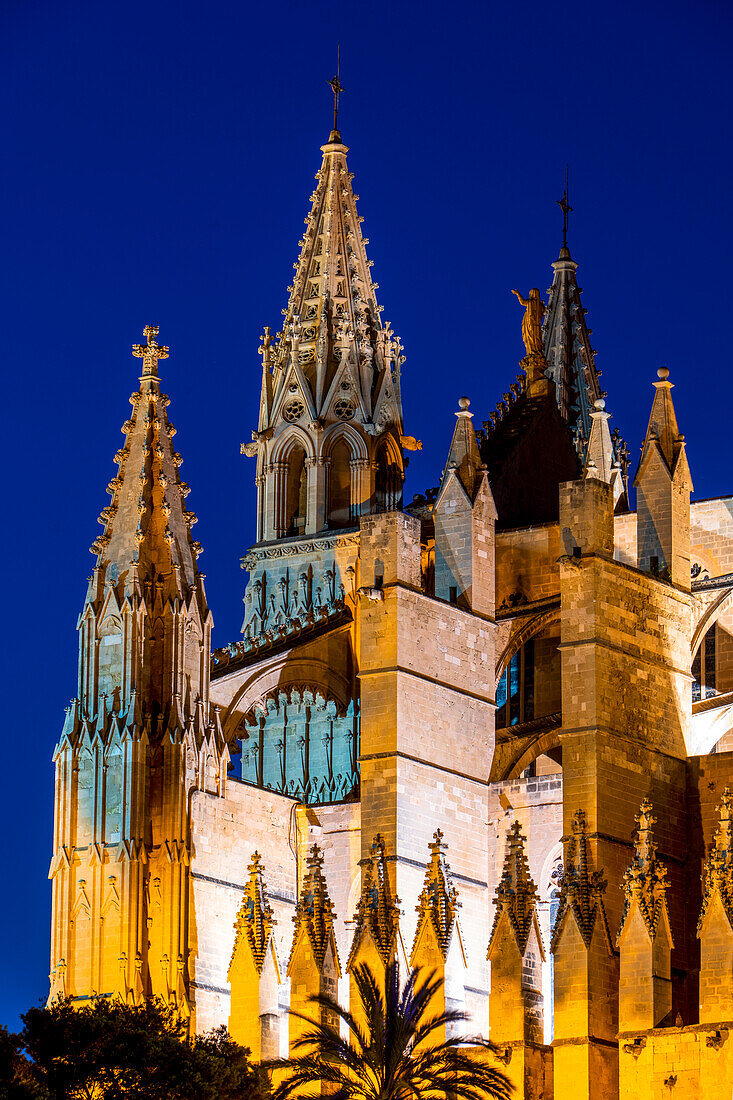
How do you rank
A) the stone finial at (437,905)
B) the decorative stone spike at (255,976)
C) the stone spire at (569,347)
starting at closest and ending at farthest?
the stone finial at (437,905) → the decorative stone spike at (255,976) → the stone spire at (569,347)

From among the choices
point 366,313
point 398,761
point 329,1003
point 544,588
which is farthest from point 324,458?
point 329,1003

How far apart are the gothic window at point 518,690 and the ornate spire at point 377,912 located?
874 cm

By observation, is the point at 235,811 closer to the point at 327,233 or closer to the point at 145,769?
the point at 145,769

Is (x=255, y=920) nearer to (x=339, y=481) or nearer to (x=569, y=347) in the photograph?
(x=339, y=481)

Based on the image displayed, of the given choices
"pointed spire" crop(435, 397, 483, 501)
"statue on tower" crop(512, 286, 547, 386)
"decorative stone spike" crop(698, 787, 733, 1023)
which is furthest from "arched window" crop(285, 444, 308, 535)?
"decorative stone spike" crop(698, 787, 733, 1023)

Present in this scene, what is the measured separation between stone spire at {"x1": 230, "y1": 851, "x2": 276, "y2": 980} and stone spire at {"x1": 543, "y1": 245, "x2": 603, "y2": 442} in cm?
2555

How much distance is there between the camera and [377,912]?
4969 centimetres

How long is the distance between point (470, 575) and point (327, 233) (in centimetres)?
1633

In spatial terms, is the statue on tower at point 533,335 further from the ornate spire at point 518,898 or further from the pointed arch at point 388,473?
the ornate spire at point 518,898

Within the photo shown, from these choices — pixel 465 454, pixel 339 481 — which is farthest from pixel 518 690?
pixel 339 481

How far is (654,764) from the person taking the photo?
51281 millimetres

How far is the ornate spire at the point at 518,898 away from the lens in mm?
48844

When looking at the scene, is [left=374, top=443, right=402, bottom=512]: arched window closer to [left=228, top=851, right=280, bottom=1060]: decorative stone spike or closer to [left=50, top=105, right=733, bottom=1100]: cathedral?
[left=50, top=105, right=733, bottom=1100]: cathedral

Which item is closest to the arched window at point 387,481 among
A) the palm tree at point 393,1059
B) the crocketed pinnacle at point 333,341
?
the crocketed pinnacle at point 333,341
